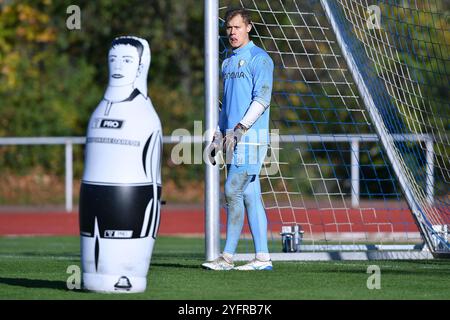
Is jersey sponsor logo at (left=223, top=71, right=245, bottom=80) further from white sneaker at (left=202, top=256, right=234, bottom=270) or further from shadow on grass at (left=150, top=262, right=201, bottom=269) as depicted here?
shadow on grass at (left=150, top=262, right=201, bottom=269)

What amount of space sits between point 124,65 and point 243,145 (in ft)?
6.37

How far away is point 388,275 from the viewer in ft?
27.7

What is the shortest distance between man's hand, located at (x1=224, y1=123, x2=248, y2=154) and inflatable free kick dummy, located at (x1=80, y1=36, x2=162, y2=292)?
1420 millimetres

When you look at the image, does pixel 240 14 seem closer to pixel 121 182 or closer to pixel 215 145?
pixel 215 145

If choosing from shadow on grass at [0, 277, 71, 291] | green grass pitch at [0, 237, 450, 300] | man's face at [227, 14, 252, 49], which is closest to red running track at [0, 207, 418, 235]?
green grass pitch at [0, 237, 450, 300]

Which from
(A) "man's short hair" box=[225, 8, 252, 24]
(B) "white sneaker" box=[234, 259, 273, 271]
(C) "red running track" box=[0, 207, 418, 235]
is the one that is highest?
(A) "man's short hair" box=[225, 8, 252, 24]

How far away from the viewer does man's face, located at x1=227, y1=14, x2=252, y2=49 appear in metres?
8.68

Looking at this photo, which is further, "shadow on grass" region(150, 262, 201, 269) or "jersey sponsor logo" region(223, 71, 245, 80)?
"shadow on grass" region(150, 262, 201, 269)

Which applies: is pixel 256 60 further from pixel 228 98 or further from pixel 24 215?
pixel 24 215

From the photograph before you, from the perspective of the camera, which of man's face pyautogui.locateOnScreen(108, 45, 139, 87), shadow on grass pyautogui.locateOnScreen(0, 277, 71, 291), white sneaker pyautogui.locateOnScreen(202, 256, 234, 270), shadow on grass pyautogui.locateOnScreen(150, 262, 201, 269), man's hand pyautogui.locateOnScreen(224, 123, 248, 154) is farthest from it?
shadow on grass pyautogui.locateOnScreen(150, 262, 201, 269)

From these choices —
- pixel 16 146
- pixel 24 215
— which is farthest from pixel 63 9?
pixel 24 215

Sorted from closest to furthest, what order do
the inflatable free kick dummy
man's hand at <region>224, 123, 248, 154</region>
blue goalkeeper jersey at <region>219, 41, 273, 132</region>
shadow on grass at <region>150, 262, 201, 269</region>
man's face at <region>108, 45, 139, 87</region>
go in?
1. the inflatable free kick dummy
2. man's face at <region>108, 45, 139, 87</region>
3. man's hand at <region>224, 123, 248, 154</region>
4. blue goalkeeper jersey at <region>219, 41, 273, 132</region>
5. shadow on grass at <region>150, 262, 201, 269</region>

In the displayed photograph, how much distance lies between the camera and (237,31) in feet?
28.6
